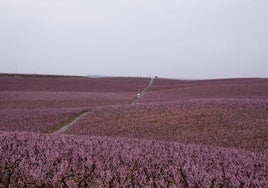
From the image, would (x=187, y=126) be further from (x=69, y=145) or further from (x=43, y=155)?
(x=43, y=155)

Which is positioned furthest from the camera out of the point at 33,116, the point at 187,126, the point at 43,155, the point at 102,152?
the point at 33,116

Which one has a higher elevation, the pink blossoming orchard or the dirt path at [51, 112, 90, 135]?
the pink blossoming orchard

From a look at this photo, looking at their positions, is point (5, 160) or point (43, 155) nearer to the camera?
point (5, 160)

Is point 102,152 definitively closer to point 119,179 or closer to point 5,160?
point 5,160

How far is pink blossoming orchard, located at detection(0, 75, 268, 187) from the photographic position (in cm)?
1115

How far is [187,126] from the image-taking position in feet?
83.4

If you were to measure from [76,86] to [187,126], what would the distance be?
146 ft

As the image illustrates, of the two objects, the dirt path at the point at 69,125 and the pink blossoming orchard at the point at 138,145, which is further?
the dirt path at the point at 69,125

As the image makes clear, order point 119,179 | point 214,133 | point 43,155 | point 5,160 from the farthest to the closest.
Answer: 1. point 214,133
2. point 43,155
3. point 5,160
4. point 119,179

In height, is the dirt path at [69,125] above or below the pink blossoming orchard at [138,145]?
below

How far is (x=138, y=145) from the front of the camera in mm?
18000

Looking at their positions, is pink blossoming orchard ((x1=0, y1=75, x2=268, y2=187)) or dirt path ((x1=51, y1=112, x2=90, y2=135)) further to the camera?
dirt path ((x1=51, y1=112, x2=90, y2=135))

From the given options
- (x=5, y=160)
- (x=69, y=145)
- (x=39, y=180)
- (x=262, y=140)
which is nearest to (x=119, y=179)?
(x=39, y=180)

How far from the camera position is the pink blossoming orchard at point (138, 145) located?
1115cm
